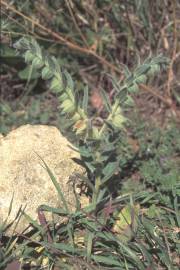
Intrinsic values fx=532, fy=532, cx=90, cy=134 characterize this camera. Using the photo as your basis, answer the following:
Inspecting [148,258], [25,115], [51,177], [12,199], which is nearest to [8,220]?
[12,199]

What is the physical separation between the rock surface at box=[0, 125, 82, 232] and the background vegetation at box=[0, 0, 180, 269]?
0.08m

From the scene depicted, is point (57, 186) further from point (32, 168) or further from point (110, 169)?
point (110, 169)

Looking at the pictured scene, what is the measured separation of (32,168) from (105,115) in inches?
44.4

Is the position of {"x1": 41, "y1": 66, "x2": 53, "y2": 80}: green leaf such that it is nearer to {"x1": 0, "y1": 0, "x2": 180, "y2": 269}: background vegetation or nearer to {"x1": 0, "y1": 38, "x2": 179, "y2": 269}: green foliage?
{"x1": 0, "y1": 38, "x2": 179, "y2": 269}: green foliage

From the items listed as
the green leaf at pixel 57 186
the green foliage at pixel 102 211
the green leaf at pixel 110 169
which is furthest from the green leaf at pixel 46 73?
the green leaf at pixel 110 169

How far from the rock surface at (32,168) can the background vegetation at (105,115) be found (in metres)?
0.08

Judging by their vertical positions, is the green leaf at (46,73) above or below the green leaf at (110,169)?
above

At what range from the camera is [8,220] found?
238 cm

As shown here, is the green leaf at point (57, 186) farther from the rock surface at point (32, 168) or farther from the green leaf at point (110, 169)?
the green leaf at point (110, 169)

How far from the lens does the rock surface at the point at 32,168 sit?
2.42 m

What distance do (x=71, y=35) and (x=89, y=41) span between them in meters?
0.18

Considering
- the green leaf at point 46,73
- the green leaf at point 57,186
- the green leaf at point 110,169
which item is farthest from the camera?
the green leaf at point 110,169

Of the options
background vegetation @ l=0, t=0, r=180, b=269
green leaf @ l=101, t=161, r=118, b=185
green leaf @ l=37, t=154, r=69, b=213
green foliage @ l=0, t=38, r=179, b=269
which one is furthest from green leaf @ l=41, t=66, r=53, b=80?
green leaf @ l=101, t=161, r=118, b=185

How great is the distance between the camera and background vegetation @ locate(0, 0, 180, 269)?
7.66 ft
